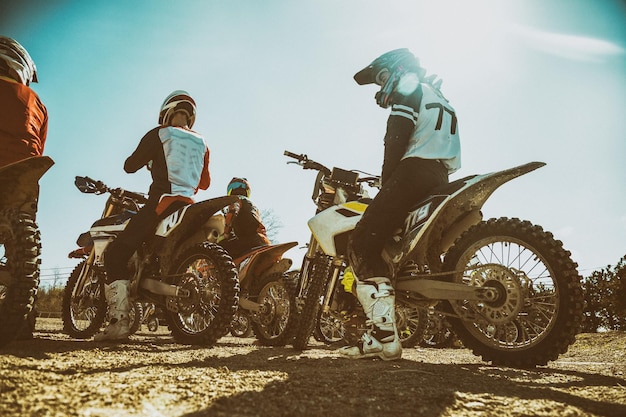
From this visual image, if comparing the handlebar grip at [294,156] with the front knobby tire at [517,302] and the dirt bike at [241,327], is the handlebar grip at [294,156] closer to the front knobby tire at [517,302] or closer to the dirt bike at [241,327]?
the front knobby tire at [517,302]

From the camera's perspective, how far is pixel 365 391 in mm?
1762

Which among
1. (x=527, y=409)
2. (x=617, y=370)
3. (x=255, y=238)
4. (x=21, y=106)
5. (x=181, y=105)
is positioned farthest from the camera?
(x=255, y=238)

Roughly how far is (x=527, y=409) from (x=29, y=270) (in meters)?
2.86

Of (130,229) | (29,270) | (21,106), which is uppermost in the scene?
(21,106)

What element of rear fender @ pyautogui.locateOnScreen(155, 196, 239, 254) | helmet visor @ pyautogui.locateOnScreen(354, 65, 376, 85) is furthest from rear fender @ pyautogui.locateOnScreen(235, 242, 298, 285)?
helmet visor @ pyautogui.locateOnScreen(354, 65, 376, 85)

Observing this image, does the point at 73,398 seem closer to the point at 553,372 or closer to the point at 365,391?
the point at 365,391

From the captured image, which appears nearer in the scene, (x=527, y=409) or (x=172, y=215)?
(x=527, y=409)

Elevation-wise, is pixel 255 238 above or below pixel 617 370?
above

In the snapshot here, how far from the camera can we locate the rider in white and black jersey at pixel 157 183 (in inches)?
165

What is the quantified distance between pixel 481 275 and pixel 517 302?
0.30 m

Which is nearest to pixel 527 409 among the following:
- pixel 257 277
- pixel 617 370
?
pixel 617 370

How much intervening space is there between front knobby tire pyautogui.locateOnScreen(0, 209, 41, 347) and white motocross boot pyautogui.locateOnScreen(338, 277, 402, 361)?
6.91 ft

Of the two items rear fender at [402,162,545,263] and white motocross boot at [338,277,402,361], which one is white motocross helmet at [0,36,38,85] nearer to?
white motocross boot at [338,277,402,361]

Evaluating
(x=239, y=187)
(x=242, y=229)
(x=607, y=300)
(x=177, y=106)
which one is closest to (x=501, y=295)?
(x=177, y=106)
